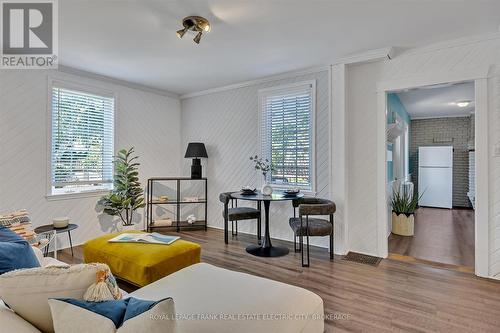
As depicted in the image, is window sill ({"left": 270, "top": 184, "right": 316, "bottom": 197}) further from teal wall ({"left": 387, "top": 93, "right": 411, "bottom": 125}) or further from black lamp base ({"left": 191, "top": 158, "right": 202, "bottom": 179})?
teal wall ({"left": 387, "top": 93, "right": 411, "bottom": 125})

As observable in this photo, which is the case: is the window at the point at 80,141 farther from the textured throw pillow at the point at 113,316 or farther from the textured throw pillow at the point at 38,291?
the textured throw pillow at the point at 113,316

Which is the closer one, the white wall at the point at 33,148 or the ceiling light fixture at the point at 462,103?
the white wall at the point at 33,148

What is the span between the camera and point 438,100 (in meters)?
5.70

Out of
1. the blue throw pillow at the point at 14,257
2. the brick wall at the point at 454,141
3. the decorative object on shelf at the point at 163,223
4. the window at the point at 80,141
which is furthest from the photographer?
the brick wall at the point at 454,141

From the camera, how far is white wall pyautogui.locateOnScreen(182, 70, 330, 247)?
3.93 m

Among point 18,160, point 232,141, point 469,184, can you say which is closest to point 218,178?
point 232,141

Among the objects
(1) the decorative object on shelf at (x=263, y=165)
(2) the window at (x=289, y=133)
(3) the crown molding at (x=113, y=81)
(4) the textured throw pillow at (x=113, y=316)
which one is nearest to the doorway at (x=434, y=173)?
(2) the window at (x=289, y=133)

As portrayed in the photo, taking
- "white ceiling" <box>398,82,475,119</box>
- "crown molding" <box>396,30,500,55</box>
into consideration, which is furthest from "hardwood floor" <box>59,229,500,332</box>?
"white ceiling" <box>398,82,475,119</box>

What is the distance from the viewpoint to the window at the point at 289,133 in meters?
4.06

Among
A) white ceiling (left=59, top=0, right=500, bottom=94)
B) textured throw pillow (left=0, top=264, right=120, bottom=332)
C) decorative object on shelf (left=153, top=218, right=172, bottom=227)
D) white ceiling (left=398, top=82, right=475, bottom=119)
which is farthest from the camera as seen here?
white ceiling (left=398, top=82, right=475, bottom=119)

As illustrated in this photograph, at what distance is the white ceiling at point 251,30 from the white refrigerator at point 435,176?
5.22 m

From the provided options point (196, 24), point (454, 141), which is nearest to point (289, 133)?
point (196, 24)

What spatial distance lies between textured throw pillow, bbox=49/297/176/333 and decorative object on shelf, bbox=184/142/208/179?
4102 mm
